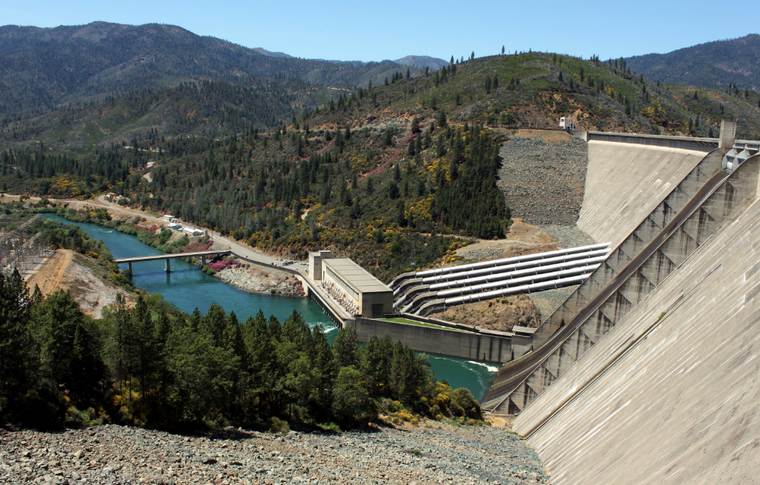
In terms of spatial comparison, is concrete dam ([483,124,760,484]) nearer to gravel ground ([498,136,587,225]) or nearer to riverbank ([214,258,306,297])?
gravel ground ([498,136,587,225])

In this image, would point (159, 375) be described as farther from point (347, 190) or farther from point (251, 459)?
point (347, 190)

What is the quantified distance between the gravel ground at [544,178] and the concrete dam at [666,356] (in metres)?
22.0

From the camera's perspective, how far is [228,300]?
291ft

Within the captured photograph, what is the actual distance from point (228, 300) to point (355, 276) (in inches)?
706

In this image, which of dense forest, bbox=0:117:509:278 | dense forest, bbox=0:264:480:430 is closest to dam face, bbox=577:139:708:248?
dense forest, bbox=0:117:509:278

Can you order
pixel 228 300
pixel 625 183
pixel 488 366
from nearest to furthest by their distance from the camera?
1. pixel 488 366
2. pixel 625 183
3. pixel 228 300

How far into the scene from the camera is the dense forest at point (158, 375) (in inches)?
1080

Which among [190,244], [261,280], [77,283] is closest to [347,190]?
[261,280]

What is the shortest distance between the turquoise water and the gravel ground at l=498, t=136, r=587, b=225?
28.6 m

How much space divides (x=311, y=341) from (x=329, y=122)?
384 ft

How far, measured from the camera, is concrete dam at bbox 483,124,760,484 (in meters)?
19.1

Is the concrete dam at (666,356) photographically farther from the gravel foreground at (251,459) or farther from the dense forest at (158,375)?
the dense forest at (158,375)

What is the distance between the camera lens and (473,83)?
141375 millimetres

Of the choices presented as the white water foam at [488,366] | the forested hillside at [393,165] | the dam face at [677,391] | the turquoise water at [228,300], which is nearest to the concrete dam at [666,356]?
the dam face at [677,391]
